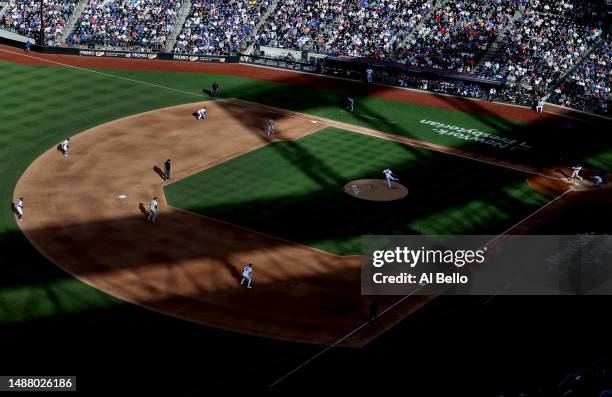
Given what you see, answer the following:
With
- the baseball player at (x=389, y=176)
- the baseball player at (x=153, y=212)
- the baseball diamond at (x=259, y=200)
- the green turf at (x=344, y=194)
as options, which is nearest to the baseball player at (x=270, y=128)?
the baseball diamond at (x=259, y=200)

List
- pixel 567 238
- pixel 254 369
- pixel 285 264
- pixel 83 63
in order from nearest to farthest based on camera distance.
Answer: pixel 254 369 < pixel 285 264 < pixel 567 238 < pixel 83 63

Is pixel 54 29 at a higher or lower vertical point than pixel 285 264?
higher

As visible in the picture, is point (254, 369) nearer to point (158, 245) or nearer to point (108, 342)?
point (108, 342)

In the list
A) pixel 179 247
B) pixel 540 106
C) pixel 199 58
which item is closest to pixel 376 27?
pixel 199 58

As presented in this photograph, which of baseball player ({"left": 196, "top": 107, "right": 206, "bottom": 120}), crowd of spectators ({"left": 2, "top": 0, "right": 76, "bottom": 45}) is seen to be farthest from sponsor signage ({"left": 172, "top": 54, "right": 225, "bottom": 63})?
baseball player ({"left": 196, "top": 107, "right": 206, "bottom": 120})

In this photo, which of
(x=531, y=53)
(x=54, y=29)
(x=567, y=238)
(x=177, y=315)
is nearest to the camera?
(x=177, y=315)

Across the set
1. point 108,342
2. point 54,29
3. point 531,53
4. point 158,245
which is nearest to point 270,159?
point 158,245
